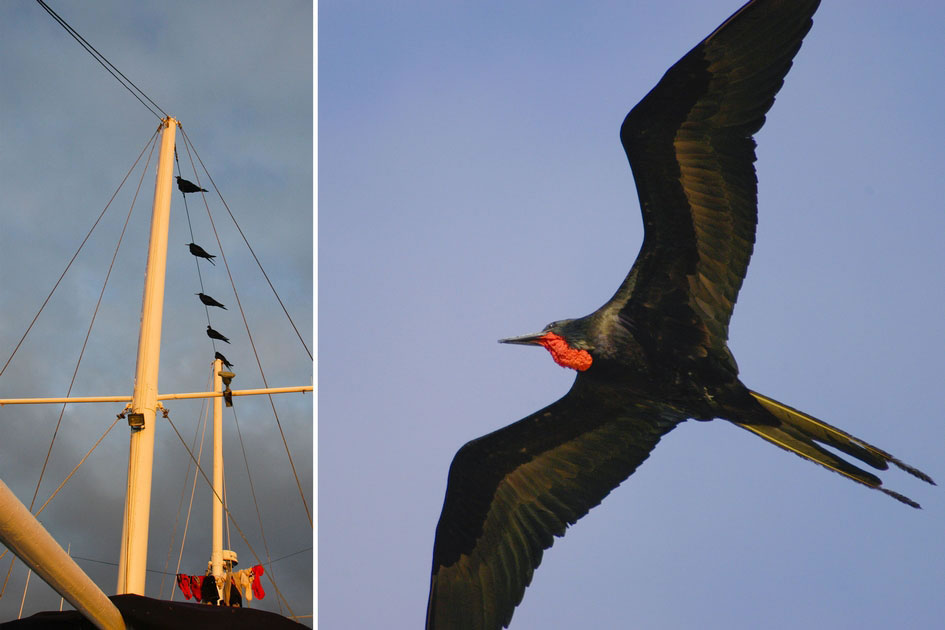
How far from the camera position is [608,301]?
231 centimetres

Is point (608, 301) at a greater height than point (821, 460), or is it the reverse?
point (608, 301)

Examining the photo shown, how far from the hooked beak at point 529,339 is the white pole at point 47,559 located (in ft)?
5.29

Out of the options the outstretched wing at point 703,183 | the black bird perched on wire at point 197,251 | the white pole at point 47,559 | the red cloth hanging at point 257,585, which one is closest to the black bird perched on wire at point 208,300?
the black bird perched on wire at point 197,251

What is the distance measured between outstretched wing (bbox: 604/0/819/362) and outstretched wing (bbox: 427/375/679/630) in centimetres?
30

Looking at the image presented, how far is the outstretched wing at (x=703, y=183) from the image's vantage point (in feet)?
7.38

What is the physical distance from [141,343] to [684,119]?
1.76 meters

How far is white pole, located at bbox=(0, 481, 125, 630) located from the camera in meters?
0.49

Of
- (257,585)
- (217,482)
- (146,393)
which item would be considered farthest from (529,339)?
(257,585)

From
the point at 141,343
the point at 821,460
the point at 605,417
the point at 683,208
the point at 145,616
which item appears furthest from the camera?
the point at 141,343

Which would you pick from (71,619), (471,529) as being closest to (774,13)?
(471,529)

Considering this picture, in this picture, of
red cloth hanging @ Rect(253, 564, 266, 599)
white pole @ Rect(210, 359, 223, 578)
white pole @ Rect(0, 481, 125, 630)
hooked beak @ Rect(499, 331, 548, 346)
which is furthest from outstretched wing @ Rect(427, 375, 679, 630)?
red cloth hanging @ Rect(253, 564, 266, 599)

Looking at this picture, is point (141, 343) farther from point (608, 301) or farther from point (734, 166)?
point (734, 166)

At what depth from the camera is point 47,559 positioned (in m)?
0.58

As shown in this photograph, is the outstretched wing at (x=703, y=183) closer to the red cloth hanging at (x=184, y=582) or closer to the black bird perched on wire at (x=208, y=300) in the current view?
the black bird perched on wire at (x=208, y=300)
